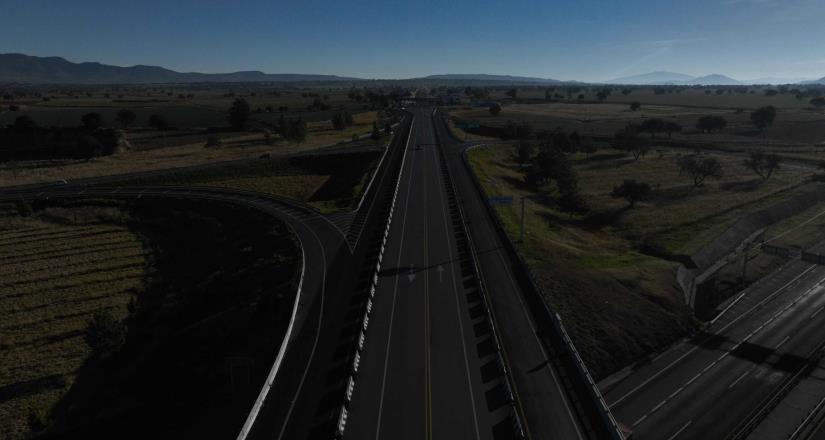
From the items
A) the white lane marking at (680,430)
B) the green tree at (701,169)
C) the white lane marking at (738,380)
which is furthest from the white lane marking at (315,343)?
the green tree at (701,169)

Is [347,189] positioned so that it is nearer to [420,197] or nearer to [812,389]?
[420,197]

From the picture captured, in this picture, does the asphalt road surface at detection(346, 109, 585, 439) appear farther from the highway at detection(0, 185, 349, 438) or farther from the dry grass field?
the dry grass field

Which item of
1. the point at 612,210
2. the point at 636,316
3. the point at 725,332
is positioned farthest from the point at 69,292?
the point at 612,210

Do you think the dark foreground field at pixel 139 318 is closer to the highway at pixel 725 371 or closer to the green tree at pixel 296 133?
the highway at pixel 725 371

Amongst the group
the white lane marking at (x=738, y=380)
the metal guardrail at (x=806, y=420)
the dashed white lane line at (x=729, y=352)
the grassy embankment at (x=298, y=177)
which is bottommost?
the metal guardrail at (x=806, y=420)

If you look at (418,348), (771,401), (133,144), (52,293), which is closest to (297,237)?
(52,293)

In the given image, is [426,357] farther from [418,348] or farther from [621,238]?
[621,238]
